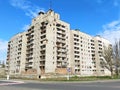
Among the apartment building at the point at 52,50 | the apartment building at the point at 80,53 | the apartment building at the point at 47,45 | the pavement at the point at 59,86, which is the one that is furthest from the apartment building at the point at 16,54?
the pavement at the point at 59,86

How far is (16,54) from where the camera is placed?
114 meters

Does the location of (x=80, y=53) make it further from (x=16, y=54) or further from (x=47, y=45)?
(x=16, y=54)

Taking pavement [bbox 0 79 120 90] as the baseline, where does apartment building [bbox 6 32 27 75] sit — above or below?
above

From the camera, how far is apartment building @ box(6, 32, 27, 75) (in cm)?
10534

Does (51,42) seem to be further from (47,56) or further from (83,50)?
(83,50)

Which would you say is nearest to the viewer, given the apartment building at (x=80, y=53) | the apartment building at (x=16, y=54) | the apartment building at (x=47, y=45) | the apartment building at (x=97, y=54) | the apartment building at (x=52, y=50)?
the apartment building at (x=47, y=45)

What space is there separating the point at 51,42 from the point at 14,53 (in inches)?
1569

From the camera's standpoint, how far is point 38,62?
88000mm

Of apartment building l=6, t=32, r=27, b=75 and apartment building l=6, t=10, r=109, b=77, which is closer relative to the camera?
apartment building l=6, t=10, r=109, b=77

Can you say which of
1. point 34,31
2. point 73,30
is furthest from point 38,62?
point 73,30

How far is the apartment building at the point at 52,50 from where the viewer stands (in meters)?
86.0

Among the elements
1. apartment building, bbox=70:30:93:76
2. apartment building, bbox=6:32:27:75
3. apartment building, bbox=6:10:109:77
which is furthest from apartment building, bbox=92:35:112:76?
apartment building, bbox=6:32:27:75

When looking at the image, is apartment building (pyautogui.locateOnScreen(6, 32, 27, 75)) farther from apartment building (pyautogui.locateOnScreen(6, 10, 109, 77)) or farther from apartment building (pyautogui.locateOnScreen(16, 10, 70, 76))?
apartment building (pyautogui.locateOnScreen(16, 10, 70, 76))

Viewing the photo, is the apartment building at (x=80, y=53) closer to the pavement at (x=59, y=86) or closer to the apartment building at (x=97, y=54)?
the apartment building at (x=97, y=54)
